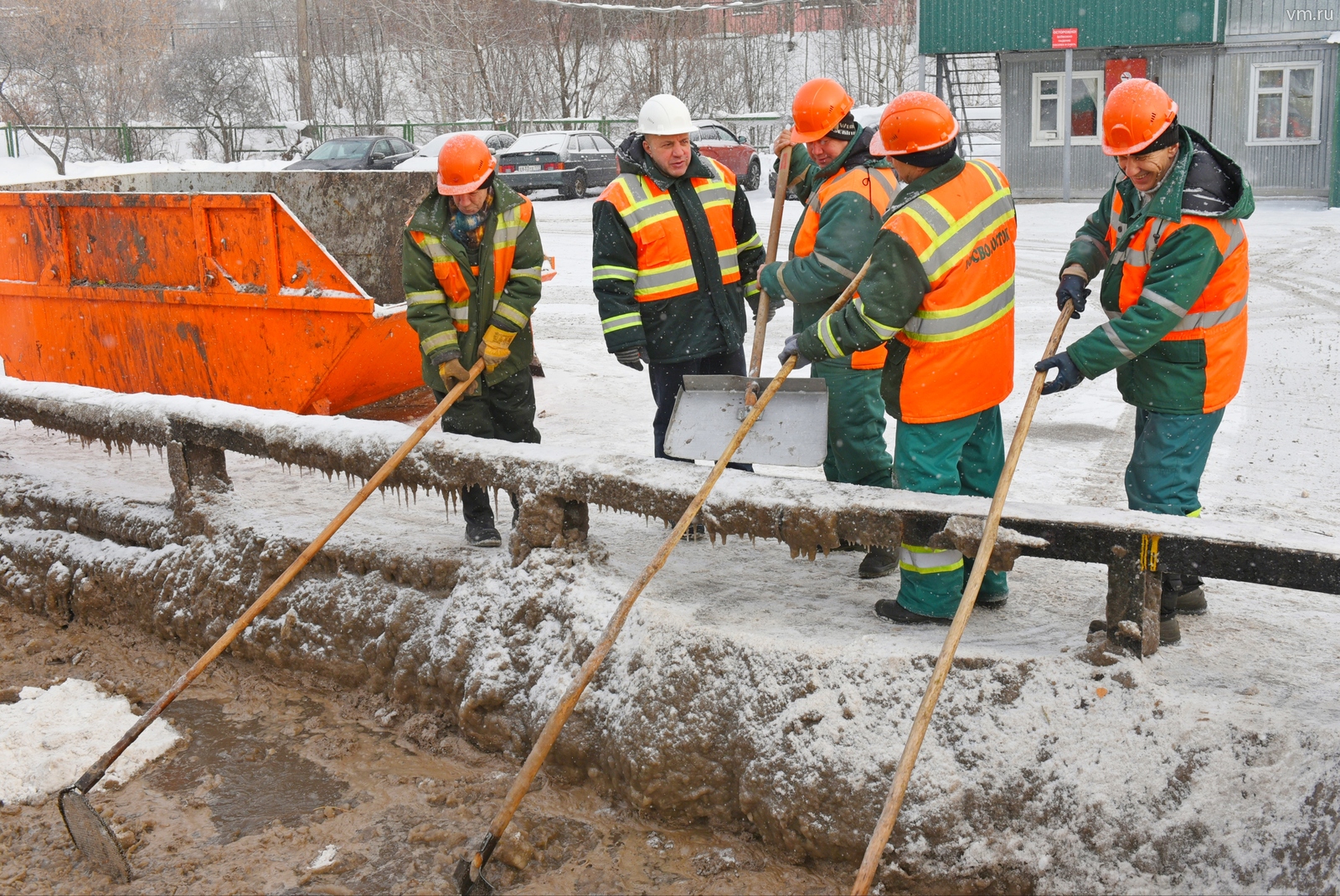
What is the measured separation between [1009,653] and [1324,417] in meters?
4.08

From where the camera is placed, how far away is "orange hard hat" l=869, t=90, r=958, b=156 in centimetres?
327

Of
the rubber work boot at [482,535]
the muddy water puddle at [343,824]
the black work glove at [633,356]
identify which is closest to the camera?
the muddy water puddle at [343,824]

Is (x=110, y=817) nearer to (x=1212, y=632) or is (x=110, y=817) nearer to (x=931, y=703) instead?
(x=931, y=703)

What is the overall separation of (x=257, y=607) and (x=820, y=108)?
2554 mm

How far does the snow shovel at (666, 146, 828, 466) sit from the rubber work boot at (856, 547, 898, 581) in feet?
1.29

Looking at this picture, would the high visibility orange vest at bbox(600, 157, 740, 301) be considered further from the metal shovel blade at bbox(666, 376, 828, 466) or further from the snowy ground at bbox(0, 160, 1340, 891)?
the snowy ground at bbox(0, 160, 1340, 891)

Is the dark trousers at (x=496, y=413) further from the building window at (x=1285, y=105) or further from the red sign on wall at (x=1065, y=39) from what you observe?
the building window at (x=1285, y=105)

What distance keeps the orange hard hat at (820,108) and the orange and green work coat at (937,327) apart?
64cm

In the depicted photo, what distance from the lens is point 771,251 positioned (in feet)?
14.9

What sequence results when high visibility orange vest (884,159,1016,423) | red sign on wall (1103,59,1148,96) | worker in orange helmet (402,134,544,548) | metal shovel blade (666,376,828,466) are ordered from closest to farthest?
high visibility orange vest (884,159,1016,423), metal shovel blade (666,376,828,466), worker in orange helmet (402,134,544,548), red sign on wall (1103,59,1148,96)

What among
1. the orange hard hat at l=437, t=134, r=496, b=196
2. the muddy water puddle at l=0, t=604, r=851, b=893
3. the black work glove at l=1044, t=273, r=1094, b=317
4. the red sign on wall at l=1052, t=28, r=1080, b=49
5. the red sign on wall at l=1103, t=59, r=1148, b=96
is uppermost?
the red sign on wall at l=1052, t=28, r=1080, b=49

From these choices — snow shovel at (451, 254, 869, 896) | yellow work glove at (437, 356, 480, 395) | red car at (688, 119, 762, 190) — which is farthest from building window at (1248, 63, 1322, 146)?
snow shovel at (451, 254, 869, 896)

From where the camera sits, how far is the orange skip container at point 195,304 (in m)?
6.03

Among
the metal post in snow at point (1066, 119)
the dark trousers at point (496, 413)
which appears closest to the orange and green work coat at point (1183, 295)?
the dark trousers at point (496, 413)
